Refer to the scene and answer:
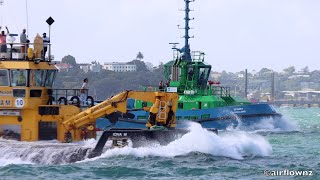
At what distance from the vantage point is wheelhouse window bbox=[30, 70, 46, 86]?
34938mm

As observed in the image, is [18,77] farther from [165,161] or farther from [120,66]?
[120,66]

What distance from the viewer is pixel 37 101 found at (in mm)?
35094

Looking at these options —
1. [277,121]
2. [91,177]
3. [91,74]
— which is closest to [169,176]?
[91,177]

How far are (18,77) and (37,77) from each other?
72 centimetres

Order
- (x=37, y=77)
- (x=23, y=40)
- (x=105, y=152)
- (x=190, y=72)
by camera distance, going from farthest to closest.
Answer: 1. (x=190, y=72)
2. (x=23, y=40)
3. (x=37, y=77)
4. (x=105, y=152)

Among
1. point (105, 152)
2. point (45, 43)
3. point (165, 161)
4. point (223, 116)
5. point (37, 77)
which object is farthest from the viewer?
point (223, 116)

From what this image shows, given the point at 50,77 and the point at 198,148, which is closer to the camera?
the point at 198,148

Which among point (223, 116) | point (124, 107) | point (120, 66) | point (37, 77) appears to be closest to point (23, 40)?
point (37, 77)

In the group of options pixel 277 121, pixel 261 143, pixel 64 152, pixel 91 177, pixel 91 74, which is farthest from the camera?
pixel 91 74

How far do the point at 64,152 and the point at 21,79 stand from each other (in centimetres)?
330

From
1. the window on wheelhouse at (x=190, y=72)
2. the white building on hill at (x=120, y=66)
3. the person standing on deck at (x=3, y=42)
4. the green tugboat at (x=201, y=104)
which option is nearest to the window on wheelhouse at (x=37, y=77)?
the person standing on deck at (x=3, y=42)

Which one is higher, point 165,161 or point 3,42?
point 3,42

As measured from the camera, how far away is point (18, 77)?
3475 cm

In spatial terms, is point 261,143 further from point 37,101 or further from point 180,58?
point 180,58
